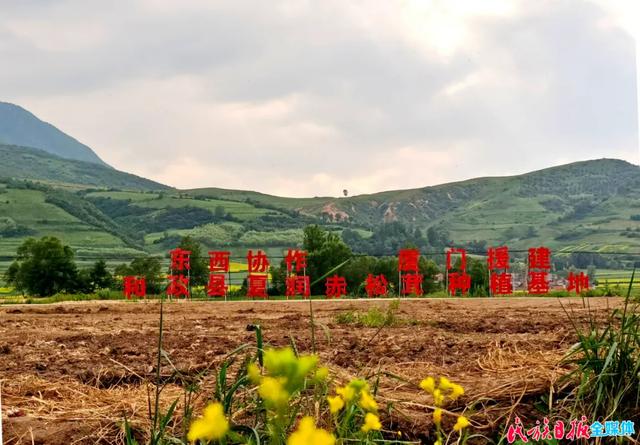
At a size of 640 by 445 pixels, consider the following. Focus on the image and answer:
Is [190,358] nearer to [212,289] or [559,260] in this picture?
[212,289]

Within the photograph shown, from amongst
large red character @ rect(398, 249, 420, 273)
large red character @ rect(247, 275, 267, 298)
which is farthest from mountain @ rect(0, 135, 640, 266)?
large red character @ rect(247, 275, 267, 298)

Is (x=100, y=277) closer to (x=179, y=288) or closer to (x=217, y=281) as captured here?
(x=217, y=281)

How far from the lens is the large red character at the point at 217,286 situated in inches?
901

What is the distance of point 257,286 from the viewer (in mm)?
23547

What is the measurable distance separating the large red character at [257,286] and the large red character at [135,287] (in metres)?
2.95

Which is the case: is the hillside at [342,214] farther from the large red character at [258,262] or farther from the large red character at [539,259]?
the large red character at [258,262]

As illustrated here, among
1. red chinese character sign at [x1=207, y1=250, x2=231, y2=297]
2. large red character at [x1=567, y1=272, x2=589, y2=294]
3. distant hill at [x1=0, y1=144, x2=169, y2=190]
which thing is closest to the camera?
large red character at [x1=567, y1=272, x2=589, y2=294]

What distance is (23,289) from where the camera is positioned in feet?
91.7

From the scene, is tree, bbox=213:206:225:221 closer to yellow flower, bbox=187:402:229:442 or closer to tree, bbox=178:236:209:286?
tree, bbox=178:236:209:286

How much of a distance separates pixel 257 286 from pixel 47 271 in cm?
814

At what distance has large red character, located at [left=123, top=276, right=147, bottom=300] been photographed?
21.0 metres

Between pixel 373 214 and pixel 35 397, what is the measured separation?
127753 millimetres

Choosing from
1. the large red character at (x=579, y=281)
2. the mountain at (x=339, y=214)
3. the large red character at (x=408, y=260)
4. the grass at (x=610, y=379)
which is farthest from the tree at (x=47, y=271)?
the mountain at (x=339, y=214)

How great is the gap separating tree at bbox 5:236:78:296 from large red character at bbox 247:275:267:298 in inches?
254
